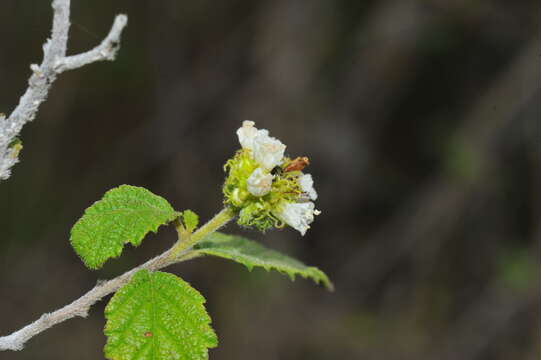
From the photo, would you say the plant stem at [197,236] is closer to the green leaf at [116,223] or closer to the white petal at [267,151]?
the green leaf at [116,223]

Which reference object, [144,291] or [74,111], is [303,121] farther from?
[144,291]

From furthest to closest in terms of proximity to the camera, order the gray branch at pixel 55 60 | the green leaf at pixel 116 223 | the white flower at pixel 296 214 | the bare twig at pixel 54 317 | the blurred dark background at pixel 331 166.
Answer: the blurred dark background at pixel 331 166 → the white flower at pixel 296 214 → the green leaf at pixel 116 223 → the bare twig at pixel 54 317 → the gray branch at pixel 55 60

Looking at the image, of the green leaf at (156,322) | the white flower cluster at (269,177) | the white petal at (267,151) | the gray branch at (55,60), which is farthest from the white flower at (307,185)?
the gray branch at (55,60)

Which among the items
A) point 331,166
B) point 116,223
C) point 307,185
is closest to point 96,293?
point 116,223

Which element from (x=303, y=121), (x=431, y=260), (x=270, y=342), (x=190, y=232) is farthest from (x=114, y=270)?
(x=190, y=232)

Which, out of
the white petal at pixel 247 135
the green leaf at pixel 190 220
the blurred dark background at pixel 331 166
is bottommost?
the green leaf at pixel 190 220

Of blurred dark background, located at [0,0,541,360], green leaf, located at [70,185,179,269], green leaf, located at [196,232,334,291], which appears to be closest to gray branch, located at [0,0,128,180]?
green leaf, located at [70,185,179,269]

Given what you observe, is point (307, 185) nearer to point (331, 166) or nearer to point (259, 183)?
point (259, 183)
